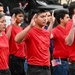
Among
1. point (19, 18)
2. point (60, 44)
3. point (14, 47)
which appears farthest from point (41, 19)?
point (19, 18)

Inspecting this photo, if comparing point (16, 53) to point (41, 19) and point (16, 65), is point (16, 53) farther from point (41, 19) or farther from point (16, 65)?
point (41, 19)

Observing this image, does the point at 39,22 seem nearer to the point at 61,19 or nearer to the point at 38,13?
the point at 38,13

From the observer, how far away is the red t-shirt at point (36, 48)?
570cm

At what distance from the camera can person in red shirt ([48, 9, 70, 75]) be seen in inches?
280

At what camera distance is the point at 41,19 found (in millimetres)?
5863

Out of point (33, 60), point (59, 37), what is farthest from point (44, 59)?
point (59, 37)

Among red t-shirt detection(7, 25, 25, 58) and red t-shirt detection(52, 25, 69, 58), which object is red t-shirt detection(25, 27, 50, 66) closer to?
red t-shirt detection(52, 25, 69, 58)

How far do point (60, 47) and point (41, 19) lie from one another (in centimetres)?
142

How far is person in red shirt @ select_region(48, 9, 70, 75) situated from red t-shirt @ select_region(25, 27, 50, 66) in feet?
4.33

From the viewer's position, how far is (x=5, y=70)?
220 inches

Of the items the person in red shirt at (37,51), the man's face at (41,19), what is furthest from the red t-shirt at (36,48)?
the man's face at (41,19)

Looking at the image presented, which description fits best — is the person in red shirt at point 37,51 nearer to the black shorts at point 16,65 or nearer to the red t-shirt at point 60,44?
the red t-shirt at point 60,44

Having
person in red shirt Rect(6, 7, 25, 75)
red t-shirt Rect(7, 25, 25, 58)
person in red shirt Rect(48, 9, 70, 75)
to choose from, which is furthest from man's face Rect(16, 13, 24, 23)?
person in red shirt Rect(48, 9, 70, 75)

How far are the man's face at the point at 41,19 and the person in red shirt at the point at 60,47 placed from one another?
1230 millimetres
